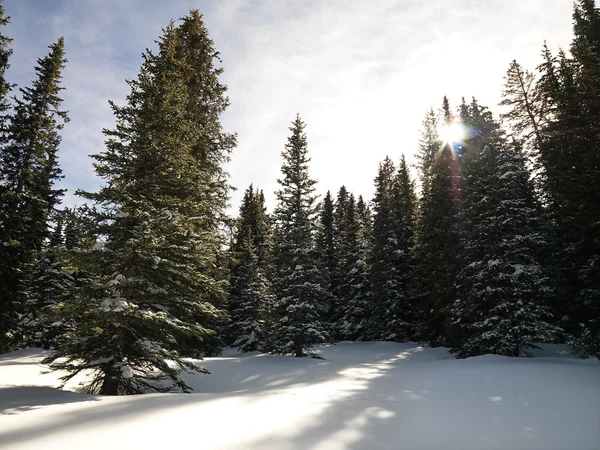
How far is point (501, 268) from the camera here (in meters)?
15.7

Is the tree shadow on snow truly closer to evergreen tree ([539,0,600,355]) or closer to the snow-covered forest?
the snow-covered forest

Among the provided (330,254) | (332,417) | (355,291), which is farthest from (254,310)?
(332,417)

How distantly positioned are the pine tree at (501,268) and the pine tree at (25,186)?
2214cm

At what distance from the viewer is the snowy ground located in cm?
443

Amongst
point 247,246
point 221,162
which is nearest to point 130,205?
point 221,162

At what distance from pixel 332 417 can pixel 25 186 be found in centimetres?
2241

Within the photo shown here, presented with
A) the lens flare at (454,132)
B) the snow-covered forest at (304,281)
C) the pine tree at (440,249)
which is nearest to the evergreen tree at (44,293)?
the snow-covered forest at (304,281)

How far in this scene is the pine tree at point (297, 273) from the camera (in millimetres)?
19281

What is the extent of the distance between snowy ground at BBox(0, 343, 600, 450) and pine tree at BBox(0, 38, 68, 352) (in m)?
10.8

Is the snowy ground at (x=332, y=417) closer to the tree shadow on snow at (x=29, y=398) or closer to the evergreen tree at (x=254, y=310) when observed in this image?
the tree shadow on snow at (x=29, y=398)

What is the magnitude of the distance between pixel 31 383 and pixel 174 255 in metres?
4.65

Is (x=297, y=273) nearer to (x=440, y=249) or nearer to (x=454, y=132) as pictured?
(x=440, y=249)

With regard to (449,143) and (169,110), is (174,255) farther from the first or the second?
(449,143)

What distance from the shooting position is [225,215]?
15766 millimetres
